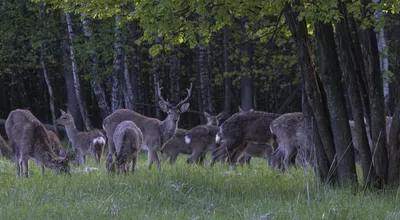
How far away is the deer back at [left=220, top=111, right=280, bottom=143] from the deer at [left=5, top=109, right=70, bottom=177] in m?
3.61

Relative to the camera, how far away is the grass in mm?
7574

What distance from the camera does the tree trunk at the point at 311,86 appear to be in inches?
381

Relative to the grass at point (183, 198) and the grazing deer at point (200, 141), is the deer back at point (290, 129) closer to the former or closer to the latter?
the grass at point (183, 198)

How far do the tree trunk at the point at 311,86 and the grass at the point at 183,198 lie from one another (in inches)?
22.7

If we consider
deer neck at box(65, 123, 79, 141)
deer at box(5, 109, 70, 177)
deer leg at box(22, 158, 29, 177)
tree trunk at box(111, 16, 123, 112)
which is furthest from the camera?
tree trunk at box(111, 16, 123, 112)

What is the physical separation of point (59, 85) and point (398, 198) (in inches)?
1044

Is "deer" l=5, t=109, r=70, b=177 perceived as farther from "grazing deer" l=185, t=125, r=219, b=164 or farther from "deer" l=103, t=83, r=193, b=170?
"grazing deer" l=185, t=125, r=219, b=164

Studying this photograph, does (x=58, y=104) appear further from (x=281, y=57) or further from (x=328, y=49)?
(x=328, y=49)

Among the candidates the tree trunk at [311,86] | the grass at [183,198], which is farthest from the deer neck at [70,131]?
the tree trunk at [311,86]

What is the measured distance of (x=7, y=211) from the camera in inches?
301

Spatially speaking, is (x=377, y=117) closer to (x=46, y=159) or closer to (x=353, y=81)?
(x=353, y=81)

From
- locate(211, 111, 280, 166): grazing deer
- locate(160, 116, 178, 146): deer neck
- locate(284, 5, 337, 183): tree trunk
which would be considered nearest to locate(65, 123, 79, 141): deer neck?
locate(160, 116, 178, 146): deer neck

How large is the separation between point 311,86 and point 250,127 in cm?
444

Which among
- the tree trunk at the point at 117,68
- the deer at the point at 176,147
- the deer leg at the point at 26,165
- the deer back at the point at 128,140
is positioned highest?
the tree trunk at the point at 117,68
